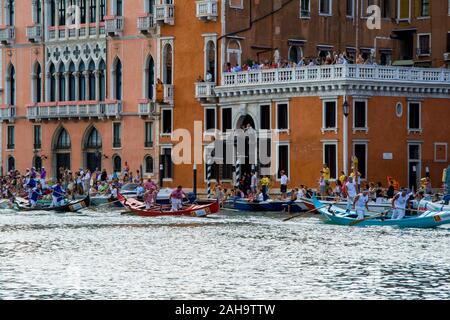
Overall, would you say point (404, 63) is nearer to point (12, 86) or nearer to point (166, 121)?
point (166, 121)

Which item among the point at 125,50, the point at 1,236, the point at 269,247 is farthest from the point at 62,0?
the point at 269,247

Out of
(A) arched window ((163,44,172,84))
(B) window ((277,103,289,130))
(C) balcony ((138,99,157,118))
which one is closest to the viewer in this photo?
(B) window ((277,103,289,130))

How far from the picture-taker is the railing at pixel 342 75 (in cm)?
8325

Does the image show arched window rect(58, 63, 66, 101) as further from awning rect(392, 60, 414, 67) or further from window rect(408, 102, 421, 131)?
window rect(408, 102, 421, 131)

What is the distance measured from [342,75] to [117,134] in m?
18.5

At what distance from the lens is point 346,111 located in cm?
8262

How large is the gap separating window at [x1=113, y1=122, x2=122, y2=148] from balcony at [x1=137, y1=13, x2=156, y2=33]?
580 cm

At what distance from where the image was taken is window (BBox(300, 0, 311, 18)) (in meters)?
92.2

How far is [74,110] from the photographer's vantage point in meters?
98.9

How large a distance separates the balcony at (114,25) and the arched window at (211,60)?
24.5ft

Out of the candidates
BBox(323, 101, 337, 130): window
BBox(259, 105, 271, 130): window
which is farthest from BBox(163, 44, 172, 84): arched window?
BBox(323, 101, 337, 130): window

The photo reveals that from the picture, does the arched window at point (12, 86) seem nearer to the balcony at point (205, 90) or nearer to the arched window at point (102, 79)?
the arched window at point (102, 79)

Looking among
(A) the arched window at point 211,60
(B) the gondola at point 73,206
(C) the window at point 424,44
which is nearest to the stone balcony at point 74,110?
(A) the arched window at point 211,60
